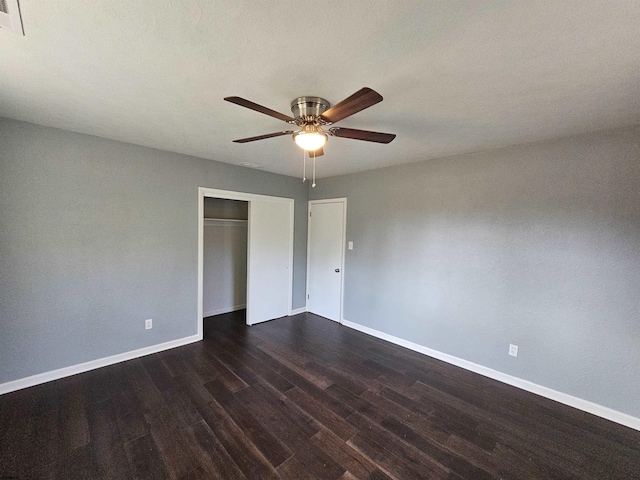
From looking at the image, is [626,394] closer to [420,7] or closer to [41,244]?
[420,7]

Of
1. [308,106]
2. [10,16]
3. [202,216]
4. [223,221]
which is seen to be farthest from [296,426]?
[223,221]

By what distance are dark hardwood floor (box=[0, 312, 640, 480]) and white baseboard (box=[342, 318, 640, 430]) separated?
0.08 meters

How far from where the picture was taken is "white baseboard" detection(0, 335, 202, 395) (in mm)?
2455

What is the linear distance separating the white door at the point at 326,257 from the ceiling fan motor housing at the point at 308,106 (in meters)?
2.48

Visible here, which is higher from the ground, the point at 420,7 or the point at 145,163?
the point at 420,7

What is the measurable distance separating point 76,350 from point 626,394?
5.11 meters

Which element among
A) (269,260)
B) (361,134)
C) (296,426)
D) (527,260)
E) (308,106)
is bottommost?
(296,426)

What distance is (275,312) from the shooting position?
4.50 meters

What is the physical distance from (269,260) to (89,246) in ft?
7.40

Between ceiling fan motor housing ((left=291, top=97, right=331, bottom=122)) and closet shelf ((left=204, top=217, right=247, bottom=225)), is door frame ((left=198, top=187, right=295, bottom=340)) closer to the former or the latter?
closet shelf ((left=204, top=217, right=247, bottom=225))

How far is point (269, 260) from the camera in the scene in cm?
436

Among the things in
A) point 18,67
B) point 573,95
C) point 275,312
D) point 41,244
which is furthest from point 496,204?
point 41,244

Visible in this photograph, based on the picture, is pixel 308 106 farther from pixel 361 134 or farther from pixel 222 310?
pixel 222 310

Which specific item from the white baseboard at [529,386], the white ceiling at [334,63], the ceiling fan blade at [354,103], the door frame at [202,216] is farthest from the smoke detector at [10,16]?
the white baseboard at [529,386]
